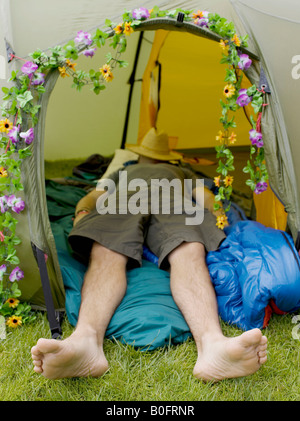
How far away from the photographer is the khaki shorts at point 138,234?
2.28 metres

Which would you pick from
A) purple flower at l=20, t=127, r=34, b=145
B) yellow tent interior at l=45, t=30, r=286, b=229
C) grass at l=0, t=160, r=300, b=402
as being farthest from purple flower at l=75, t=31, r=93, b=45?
yellow tent interior at l=45, t=30, r=286, b=229

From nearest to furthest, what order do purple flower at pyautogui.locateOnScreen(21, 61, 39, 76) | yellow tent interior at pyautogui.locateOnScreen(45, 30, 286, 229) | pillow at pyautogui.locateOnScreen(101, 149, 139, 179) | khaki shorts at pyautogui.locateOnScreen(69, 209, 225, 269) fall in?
purple flower at pyautogui.locateOnScreen(21, 61, 39, 76)
khaki shorts at pyautogui.locateOnScreen(69, 209, 225, 269)
pillow at pyautogui.locateOnScreen(101, 149, 139, 179)
yellow tent interior at pyautogui.locateOnScreen(45, 30, 286, 229)

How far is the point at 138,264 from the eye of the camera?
7.91 ft

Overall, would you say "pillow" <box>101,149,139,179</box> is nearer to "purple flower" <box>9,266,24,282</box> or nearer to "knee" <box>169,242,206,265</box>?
"knee" <box>169,242,206,265</box>

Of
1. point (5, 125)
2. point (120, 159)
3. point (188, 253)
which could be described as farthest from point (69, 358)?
point (120, 159)

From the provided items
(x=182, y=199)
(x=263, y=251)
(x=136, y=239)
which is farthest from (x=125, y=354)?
(x=182, y=199)

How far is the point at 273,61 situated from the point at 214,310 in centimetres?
115

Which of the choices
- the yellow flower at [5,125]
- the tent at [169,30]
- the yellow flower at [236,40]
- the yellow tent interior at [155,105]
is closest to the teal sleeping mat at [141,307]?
the tent at [169,30]

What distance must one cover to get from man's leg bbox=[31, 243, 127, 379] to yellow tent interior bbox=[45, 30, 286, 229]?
1851 mm

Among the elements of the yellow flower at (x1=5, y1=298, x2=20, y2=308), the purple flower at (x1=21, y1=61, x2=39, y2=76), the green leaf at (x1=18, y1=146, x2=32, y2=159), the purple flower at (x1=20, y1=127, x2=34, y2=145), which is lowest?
the yellow flower at (x1=5, y1=298, x2=20, y2=308)

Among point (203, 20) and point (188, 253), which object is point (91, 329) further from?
point (203, 20)

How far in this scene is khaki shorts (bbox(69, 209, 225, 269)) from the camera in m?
2.28

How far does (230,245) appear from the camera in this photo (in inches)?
92.7

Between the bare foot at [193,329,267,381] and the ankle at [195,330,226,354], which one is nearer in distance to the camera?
the bare foot at [193,329,267,381]
